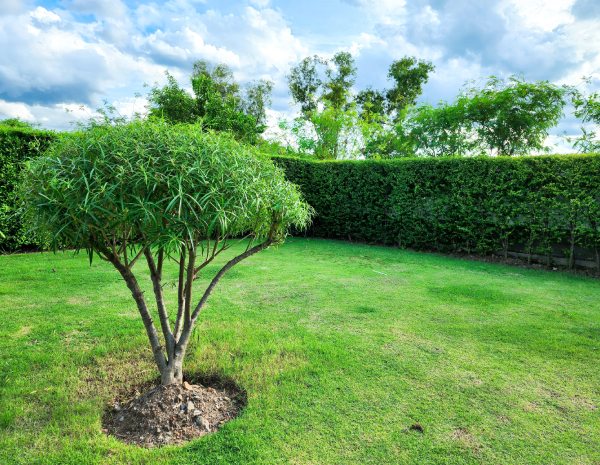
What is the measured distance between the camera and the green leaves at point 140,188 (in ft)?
6.91

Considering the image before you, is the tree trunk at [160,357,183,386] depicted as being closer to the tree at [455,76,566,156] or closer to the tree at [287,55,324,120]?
the tree at [455,76,566,156]

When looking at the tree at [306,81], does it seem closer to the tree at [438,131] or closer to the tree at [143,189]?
the tree at [438,131]

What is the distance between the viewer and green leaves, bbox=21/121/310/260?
82.9 inches

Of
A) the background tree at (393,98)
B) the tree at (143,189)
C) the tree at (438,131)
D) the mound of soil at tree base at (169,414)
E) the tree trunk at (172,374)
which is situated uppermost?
the background tree at (393,98)

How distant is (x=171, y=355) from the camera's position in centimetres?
292

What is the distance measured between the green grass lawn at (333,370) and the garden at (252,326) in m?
0.02

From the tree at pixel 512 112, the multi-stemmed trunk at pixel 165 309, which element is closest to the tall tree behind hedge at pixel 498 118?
the tree at pixel 512 112

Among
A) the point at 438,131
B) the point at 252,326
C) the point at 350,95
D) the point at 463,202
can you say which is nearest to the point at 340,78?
the point at 350,95

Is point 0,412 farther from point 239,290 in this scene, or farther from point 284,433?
point 239,290

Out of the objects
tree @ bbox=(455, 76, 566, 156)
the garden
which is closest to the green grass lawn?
the garden

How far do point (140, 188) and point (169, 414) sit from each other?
1.57 metres

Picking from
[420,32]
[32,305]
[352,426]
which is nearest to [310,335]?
[352,426]

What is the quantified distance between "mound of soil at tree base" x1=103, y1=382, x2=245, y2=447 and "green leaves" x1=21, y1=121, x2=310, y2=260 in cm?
113

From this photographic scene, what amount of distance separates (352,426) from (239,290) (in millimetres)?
3651
